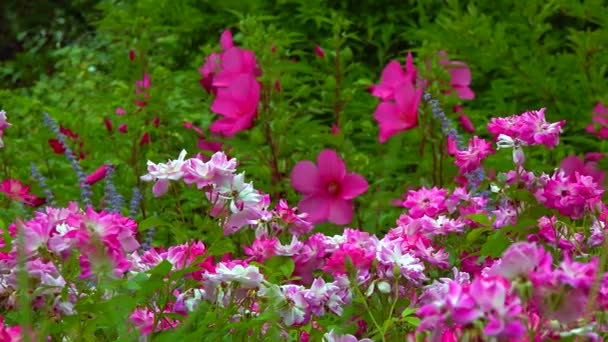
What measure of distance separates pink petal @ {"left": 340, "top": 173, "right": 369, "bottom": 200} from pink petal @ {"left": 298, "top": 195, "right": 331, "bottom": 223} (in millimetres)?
44

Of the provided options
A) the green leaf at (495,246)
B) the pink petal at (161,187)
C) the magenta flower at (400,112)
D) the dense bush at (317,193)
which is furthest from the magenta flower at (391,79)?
the pink petal at (161,187)

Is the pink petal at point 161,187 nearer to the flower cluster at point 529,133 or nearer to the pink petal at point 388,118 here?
the flower cluster at point 529,133

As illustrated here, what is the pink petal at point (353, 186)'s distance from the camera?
260 cm

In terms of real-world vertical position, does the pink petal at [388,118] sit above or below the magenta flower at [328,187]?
above

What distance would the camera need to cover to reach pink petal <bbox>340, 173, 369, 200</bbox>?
2600mm

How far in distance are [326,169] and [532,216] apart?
749mm

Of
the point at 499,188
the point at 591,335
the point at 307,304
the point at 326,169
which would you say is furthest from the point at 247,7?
the point at 591,335

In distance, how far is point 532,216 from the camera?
1951 millimetres

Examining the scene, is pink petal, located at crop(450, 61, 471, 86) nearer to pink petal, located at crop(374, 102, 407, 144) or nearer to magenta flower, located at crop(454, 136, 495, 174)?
pink petal, located at crop(374, 102, 407, 144)

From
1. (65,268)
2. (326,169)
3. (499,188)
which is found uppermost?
(65,268)

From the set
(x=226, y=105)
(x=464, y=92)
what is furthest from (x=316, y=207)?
(x=464, y=92)

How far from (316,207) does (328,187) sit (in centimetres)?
6

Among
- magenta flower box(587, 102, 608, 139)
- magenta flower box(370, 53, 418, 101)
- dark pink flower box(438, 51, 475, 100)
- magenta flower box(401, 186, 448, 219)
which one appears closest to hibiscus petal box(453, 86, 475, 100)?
dark pink flower box(438, 51, 475, 100)

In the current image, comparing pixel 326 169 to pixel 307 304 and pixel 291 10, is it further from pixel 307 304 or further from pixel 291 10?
pixel 291 10
